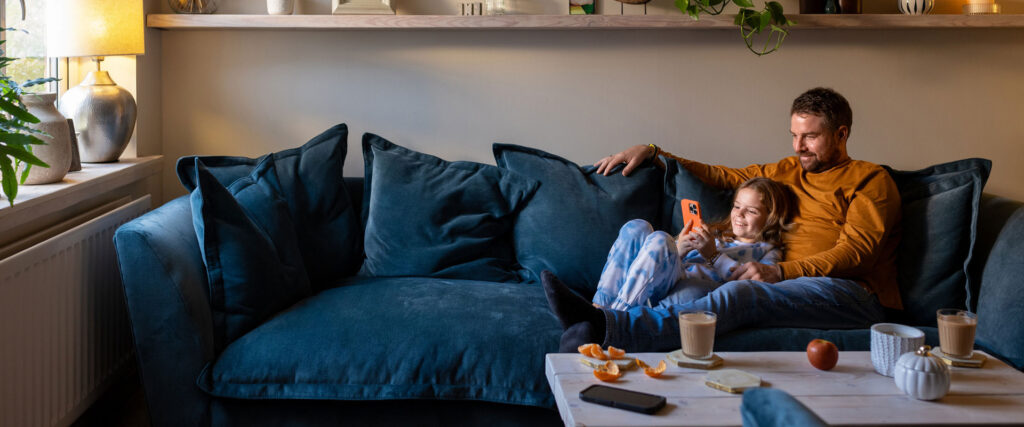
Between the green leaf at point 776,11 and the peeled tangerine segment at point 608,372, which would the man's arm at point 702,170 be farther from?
the peeled tangerine segment at point 608,372

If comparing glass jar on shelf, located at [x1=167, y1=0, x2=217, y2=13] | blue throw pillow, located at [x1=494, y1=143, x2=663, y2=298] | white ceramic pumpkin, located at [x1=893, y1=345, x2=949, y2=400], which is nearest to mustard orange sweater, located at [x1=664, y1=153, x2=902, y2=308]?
blue throw pillow, located at [x1=494, y1=143, x2=663, y2=298]

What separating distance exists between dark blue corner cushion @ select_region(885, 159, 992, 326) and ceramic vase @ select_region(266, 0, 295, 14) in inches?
84.6

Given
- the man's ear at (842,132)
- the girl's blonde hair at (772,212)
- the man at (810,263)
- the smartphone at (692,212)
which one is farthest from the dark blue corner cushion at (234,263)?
the man's ear at (842,132)

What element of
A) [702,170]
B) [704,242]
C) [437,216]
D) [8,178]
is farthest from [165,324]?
[702,170]

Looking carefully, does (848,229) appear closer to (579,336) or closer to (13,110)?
(579,336)

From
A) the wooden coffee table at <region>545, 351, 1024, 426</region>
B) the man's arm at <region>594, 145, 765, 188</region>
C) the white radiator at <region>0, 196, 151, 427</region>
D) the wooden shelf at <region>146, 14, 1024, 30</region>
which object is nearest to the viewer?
the wooden coffee table at <region>545, 351, 1024, 426</region>

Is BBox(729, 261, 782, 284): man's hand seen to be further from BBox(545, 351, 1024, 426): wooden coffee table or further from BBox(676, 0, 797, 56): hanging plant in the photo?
BBox(676, 0, 797, 56): hanging plant

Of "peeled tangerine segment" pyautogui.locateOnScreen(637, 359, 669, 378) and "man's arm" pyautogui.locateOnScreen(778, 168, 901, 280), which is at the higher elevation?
"man's arm" pyautogui.locateOnScreen(778, 168, 901, 280)

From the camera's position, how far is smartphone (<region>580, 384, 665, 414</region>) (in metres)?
1.49

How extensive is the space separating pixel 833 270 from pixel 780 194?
300 millimetres

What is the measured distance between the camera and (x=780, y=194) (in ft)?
8.80

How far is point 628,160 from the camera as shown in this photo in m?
2.91

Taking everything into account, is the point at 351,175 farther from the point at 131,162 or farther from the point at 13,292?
the point at 13,292

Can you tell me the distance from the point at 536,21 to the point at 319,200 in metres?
0.96
